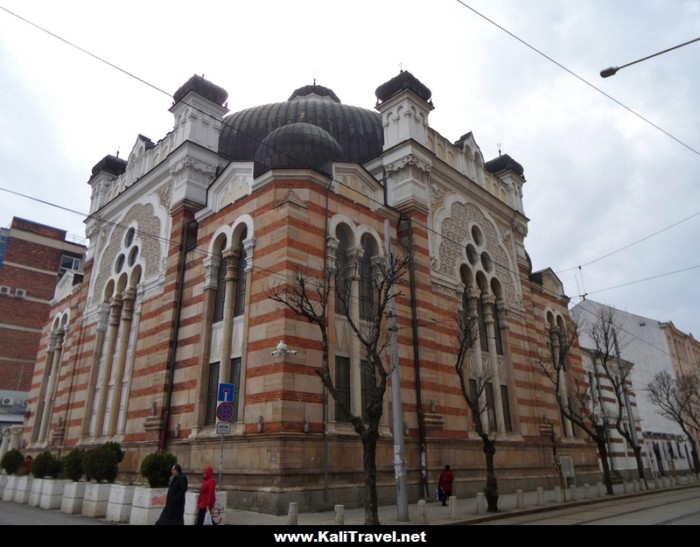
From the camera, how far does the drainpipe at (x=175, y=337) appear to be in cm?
1825

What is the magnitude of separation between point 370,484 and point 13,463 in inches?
577

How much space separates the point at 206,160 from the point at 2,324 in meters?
28.2

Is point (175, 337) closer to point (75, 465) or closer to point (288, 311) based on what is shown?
point (75, 465)

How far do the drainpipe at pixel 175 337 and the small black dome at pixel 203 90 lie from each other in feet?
19.1

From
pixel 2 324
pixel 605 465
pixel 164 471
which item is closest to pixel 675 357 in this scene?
pixel 605 465

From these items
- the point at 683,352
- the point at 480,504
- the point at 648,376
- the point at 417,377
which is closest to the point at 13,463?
the point at 417,377

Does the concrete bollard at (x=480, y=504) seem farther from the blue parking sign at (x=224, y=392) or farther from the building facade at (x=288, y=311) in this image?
the blue parking sign at (x=224, y=392)

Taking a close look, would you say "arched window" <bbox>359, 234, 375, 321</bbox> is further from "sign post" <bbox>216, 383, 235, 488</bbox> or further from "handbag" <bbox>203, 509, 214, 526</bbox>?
"handbag" <bbox>203, 509, 214, 526</bbox>

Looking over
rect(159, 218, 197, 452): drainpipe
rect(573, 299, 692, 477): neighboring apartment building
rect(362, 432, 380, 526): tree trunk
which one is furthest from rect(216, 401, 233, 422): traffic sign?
rect(573, 299, 692, 477): neighboring apartment building

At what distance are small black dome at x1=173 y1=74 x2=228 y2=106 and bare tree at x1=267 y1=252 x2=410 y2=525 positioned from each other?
10.7 m

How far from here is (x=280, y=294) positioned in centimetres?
1612

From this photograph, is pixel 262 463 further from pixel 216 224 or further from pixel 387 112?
pixel 387 112

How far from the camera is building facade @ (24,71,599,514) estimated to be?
1577 centimetres

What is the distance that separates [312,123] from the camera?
86.5 ft
